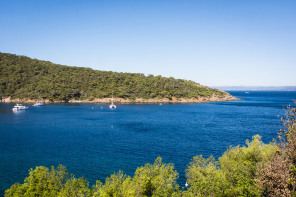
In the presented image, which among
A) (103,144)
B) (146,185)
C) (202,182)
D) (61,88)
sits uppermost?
(61,88)

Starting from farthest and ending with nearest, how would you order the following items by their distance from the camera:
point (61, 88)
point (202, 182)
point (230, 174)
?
point (61, 88), point (230, 174), point (202, 182)

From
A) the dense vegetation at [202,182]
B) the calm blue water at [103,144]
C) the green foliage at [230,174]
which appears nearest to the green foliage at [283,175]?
the dense vegetation at [202,182]

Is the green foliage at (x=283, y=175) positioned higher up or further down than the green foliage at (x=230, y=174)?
higher up

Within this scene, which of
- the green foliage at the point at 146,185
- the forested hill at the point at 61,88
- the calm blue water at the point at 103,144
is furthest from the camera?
the forested hill at the point at 61,88

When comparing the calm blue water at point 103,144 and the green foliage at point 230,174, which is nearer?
the green foliage at point 230,174

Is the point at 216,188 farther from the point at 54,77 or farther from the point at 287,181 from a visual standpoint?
the point at 54,77

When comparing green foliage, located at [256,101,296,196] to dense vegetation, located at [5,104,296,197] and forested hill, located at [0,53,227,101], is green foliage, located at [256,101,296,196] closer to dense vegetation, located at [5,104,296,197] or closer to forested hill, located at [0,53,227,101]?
dense vegetation, located at [5,104,296,197]

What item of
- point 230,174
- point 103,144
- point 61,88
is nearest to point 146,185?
point 230,174

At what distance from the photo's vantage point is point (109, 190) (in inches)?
925

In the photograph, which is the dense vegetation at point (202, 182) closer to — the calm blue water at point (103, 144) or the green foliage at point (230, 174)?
the green foliage at point (230, 174)

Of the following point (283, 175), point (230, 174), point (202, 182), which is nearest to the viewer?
point (283, 175)

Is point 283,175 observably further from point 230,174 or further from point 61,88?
point 61,88

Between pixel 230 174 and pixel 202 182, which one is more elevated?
pixel 202 182

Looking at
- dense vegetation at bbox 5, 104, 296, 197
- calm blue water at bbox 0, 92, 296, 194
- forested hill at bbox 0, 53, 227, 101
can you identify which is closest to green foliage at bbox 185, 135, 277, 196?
dense vegetation at bbox 5, 104, 296, 197
